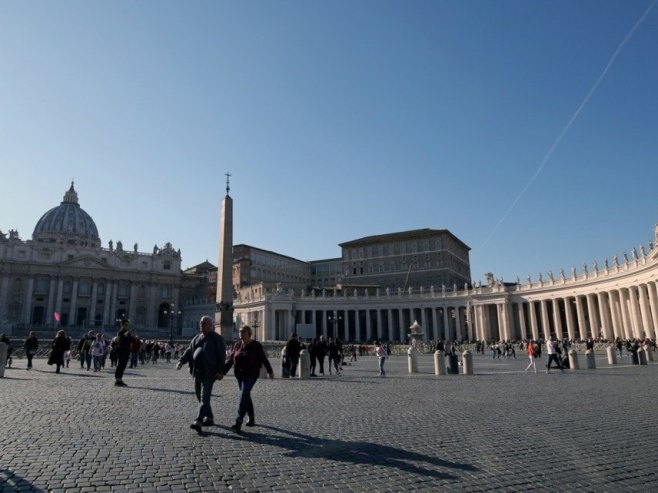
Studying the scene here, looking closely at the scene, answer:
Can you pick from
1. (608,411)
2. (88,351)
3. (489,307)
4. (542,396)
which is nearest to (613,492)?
(608,411)

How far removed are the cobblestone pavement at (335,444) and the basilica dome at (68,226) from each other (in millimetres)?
104021

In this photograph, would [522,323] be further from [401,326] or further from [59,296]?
[59,296]

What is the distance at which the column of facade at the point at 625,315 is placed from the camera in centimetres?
4706

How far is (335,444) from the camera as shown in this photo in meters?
6.14

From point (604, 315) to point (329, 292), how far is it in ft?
137

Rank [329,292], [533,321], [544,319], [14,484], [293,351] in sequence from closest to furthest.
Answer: [14,484], [293,351], [544,319], [533,321], [329,292]

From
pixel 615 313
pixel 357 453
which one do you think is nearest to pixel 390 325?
pixel 615 313

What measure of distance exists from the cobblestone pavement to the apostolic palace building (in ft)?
137

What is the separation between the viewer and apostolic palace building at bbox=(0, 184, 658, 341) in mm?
53281

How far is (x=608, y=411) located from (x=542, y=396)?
7.95ft

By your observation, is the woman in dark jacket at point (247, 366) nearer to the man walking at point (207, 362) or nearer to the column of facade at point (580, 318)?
the man walking at point (207, 362)

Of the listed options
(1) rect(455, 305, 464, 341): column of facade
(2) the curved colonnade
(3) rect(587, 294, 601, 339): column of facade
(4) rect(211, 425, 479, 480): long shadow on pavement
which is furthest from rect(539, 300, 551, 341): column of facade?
(4) rect(211, 425, 479, 480): long shadow on pavement

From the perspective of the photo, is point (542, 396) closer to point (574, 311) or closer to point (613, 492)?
point (613, 492)

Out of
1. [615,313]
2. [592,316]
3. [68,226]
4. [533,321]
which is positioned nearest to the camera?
[615,313]
